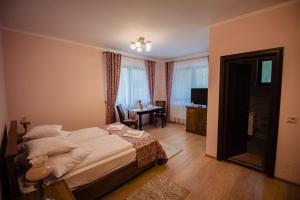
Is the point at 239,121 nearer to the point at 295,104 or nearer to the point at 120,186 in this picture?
the point at 295,104

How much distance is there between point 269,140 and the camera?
7.34ft

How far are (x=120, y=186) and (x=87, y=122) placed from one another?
A: 91.4 inches

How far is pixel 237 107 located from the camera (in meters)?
2.96

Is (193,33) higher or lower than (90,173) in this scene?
higher

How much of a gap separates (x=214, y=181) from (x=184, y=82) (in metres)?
3.74

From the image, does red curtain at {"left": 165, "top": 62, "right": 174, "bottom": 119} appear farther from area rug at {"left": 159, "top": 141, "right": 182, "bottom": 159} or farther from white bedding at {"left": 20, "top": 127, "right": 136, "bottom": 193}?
white bedding at {"left": 20, "top": 127, "right": 136, "bottom": 193}

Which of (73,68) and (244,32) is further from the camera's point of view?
(73,68)

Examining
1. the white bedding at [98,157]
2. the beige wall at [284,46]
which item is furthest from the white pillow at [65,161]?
the beige wall at [284,46]

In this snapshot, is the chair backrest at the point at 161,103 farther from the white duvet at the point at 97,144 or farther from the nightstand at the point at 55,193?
the nightstand at the point at 55,193

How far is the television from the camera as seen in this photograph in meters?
4.54

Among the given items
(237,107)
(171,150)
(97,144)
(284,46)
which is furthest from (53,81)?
(284,46)

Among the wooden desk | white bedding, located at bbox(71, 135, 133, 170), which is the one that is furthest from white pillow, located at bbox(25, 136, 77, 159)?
the wooden desk

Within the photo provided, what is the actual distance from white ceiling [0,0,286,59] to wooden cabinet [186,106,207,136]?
2130mm

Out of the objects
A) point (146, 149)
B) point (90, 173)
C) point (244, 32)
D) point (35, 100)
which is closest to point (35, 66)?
point (35, 100)
